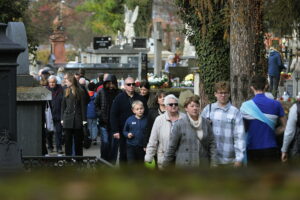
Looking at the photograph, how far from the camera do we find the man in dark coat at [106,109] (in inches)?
560

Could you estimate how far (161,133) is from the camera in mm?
9617

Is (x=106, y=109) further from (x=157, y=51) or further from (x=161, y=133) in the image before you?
(x=157, y=51)

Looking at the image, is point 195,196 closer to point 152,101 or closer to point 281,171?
point 281,171

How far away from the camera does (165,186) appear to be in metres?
1.84

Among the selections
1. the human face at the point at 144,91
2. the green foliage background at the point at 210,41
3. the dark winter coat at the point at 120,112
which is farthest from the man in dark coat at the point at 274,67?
the dark winter coat at the point at 120,112

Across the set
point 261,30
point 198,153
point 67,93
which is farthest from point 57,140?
point 198,153

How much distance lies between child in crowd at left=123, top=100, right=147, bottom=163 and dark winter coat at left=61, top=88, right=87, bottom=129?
9.73 feet

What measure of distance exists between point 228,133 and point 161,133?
3.84 feet

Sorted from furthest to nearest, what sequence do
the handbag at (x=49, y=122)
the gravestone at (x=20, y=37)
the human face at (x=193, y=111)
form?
the handbag at (x=49, y=122)
the gravestone at (x=20, y=37)
the human face at (x=193, y=111)

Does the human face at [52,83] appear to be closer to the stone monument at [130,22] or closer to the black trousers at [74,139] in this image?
the black trousers at [74,139]

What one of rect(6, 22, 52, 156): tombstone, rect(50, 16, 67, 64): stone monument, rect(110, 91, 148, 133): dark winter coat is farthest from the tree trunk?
rect(50, 16, 67, 64): stone monument

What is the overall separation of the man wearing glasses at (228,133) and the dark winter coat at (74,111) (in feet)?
19.3

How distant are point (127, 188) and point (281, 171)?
13.1 inches

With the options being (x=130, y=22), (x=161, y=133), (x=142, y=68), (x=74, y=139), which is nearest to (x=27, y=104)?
(x=74, y=139)
